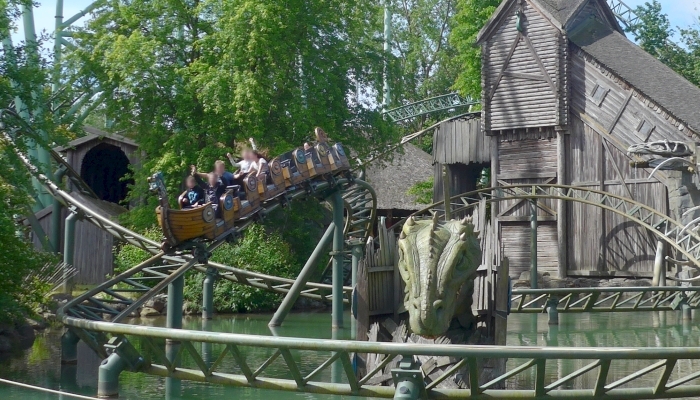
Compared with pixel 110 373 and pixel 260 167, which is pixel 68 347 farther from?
pixel 260 167

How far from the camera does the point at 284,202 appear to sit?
17844 millimetres

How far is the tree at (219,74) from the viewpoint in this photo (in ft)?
88.4

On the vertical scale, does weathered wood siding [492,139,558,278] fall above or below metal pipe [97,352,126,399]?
above

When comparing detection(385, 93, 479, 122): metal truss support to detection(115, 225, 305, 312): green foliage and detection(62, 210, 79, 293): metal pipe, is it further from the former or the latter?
detection(62, 210, 79, 293): metal pipe

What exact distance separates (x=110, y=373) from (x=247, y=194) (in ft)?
21.5

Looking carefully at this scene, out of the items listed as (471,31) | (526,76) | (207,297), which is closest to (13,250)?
(207,297)

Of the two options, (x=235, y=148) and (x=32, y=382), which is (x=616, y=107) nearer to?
(x=235, y=148)

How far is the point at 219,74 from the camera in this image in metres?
26.9

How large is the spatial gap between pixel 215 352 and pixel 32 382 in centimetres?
409

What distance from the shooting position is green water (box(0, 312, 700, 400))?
1205 centimetres

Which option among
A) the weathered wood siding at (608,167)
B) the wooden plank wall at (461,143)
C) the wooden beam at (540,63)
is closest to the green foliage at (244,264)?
the wooden plank wall at (461,143)

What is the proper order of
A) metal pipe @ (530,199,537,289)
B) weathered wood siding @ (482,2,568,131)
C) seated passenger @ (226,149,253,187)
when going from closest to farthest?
1. seated passenger @ (226,149,253,187)
2. metal pipe @ (530,199,537,289)
3. weathered wood siding @ (482,2,568,131)

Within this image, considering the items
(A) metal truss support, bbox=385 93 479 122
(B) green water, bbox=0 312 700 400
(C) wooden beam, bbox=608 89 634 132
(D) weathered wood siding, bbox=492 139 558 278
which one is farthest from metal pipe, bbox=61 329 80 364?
(A) metal truss support, bbox=385 93 479 122

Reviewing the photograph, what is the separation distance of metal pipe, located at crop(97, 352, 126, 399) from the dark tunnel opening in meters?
25.9
